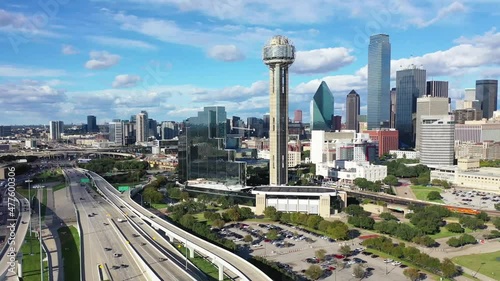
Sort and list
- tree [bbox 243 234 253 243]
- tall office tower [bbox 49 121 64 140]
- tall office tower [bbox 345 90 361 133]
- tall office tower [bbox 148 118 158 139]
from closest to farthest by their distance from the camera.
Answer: tree [bbox 243 234 253 243] → tall office tower [bbox 345 90 361 133] → tall office tower [bbox 148 118 158 139] → tall office tower [bbox 49 121 64 140]

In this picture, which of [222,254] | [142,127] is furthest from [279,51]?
[142,127]

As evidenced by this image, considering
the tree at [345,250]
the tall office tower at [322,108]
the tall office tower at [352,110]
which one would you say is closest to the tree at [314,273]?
the tree at [345,250]

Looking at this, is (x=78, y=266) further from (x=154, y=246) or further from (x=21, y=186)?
(x=21, y=186)

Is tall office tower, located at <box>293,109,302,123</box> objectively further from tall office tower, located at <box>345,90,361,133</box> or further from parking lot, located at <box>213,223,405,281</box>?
parking lot, located at <box>213,223,405,281</box>

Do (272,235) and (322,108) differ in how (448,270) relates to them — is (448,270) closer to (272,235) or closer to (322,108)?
(272,235)

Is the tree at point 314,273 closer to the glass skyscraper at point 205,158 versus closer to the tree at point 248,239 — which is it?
the tree at point 248,239

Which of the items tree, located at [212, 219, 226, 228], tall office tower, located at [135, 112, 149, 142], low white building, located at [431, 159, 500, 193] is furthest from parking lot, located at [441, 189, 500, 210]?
tall office tower, located at [135, 112, 149, 142]
